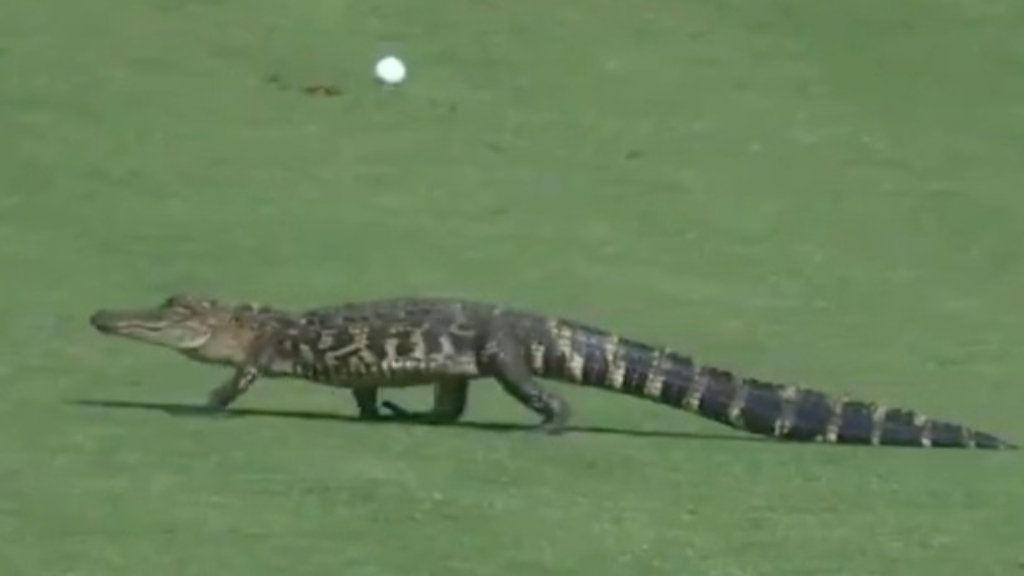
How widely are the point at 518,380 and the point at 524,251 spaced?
3.38 metres

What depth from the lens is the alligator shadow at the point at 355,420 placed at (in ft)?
30.3

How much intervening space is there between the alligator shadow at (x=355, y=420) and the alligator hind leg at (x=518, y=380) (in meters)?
0.06

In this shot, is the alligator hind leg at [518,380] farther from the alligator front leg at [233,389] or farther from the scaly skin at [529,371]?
the alligator front leg at [233,389]

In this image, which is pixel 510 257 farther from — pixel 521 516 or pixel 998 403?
pixel 521 516

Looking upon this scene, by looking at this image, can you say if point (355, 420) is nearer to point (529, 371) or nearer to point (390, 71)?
point (529, 371)

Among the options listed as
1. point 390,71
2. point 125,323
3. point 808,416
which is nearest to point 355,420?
point 125,323

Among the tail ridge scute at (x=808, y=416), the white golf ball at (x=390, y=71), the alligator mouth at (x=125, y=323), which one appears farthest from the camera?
the white golf ball at (x=390, y=71)

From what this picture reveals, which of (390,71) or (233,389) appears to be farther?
(390,71)

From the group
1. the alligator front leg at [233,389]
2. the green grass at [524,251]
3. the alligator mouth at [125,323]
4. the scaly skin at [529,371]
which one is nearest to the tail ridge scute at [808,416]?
the scaly skin at [529,371]

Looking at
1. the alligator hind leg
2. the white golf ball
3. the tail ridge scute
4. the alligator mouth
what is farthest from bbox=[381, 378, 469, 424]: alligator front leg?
the white golf ball

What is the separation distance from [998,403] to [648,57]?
17.9 feet

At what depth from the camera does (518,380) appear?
9273 millimetres

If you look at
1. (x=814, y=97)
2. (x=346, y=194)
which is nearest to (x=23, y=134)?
(x=346, y=194)

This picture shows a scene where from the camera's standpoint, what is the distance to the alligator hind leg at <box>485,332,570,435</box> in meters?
9.27
